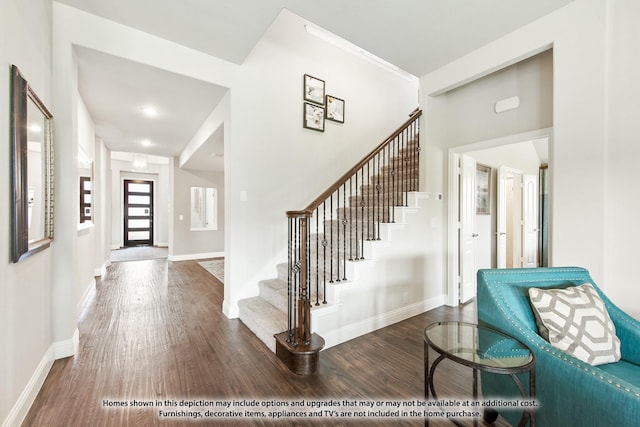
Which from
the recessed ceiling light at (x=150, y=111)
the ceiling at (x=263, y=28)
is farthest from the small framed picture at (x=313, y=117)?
the recessed ceiling light at (x=150, y=111)

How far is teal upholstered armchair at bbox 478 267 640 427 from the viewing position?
41.8 inches

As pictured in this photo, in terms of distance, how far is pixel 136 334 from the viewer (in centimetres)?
276

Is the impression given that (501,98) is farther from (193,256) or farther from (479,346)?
(193,256)

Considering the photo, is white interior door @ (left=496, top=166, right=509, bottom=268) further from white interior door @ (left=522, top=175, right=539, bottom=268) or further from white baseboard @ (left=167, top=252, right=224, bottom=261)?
white baseboard @ (left=167, top=252, right=224, bottom=261)

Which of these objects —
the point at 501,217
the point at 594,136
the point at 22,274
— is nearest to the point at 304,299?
the point at 22,274

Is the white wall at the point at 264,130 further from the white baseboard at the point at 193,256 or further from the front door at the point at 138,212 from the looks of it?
the front door at the point at 138,212

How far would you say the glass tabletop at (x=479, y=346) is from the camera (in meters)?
1.23

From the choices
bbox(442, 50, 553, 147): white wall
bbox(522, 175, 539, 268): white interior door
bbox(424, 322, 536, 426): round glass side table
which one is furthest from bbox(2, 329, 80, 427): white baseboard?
bbox(522, 175, 539, 268): white interior door

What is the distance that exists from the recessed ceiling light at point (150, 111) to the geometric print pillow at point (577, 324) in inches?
183

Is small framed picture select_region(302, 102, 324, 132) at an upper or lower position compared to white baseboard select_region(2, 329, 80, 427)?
upper

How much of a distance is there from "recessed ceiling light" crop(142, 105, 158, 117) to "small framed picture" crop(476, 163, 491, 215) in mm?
5098

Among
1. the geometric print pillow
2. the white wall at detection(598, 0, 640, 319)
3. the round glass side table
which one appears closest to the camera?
the round glass side table

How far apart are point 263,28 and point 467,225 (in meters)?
3.47

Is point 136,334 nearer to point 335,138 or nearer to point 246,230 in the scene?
point 246,230
